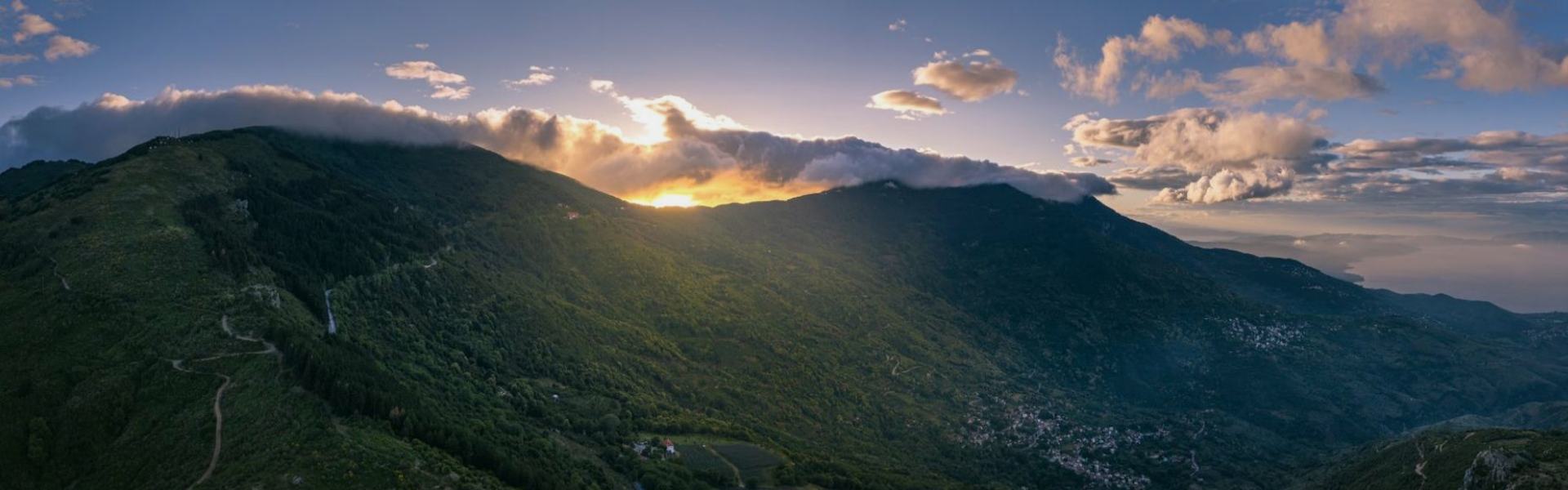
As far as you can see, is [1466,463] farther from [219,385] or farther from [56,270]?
[56,270]

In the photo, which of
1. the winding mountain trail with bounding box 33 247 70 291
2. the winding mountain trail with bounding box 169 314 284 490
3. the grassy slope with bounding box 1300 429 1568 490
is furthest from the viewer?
the grassy slope with bounding box 1300 429 1568 490

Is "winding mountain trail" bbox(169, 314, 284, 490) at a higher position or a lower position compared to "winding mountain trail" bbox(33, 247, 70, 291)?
lower

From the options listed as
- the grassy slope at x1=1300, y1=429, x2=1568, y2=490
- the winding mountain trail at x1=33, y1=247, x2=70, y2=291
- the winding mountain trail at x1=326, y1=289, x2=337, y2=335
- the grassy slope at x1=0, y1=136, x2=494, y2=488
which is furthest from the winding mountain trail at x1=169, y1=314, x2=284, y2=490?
the grassy slope at x1=1300, y1=429, x2=1568, y2=490

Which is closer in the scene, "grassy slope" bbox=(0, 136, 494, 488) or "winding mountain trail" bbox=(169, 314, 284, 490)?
"winding mountain trail" bbox=(169, 314, 284, 490)

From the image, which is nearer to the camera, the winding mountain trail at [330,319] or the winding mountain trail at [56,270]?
the winding mountain trail at [56,270]

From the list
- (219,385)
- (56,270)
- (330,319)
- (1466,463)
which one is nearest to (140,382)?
(219,385)

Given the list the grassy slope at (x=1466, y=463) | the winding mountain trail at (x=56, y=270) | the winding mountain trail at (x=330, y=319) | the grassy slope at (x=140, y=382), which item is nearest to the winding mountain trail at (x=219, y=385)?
the grassy slope at (x=140, y=382)

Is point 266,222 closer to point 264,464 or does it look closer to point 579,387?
point 579,387

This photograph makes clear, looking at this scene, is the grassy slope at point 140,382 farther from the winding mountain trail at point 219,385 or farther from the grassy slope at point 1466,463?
the grassy slope at point 1466,463

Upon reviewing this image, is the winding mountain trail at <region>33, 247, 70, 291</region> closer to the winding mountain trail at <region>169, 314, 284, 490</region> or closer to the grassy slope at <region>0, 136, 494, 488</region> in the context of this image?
the grassy slope at <region>0, 136, 494, 488</region>
